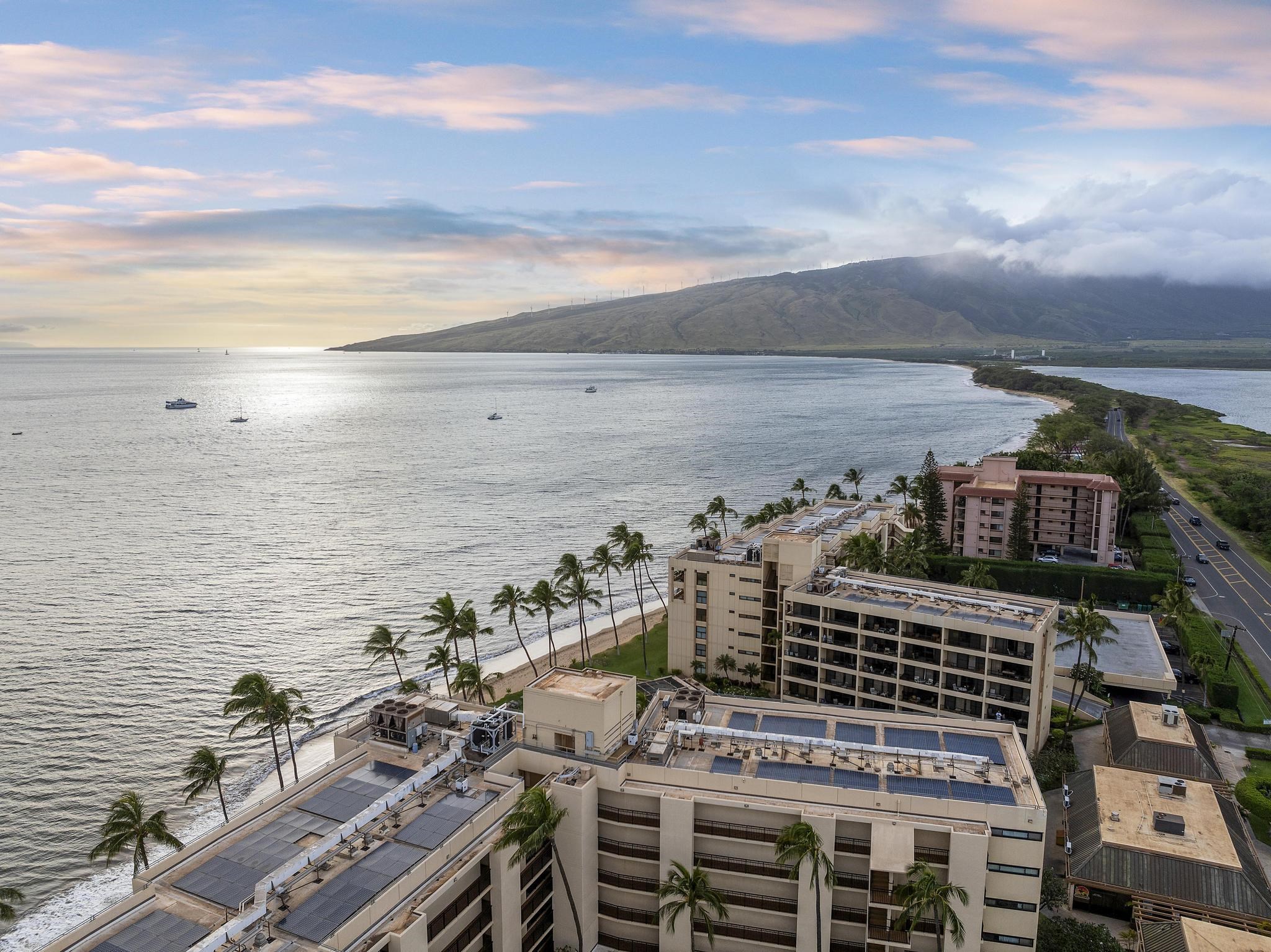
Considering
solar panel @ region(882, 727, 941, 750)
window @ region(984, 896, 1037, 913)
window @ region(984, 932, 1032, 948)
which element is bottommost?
window @ region(984, 932, 1032, 948)

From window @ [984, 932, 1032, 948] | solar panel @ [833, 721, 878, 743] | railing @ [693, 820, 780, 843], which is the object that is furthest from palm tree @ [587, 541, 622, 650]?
window @ [984, 932, 1032, 948]

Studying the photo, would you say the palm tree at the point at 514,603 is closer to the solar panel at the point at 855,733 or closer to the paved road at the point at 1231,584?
the solar panel at the point at 855,733

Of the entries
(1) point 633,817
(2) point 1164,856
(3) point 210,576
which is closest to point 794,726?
(1) point 633,817

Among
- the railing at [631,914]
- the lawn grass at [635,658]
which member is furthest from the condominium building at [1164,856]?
the lawn grass at [635,658]

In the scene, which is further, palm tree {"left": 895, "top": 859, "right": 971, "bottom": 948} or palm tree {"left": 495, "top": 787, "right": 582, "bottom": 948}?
palm tree {"left": 495, "top": 787, "right": 582, "bottom": 948}

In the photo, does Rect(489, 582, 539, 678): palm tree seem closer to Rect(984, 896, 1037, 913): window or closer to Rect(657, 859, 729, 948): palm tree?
Rect(657, 859, 729, 948): palm tree

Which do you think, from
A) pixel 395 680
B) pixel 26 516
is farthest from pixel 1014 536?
pixel 26 516

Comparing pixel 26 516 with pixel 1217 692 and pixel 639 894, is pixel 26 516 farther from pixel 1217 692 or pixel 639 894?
pixel 1217 692
